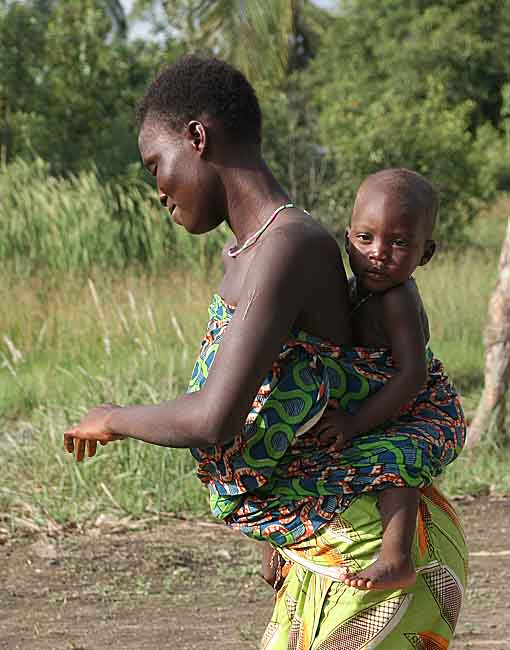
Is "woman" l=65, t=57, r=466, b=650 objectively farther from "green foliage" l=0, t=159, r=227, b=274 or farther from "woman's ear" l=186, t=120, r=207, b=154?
"green foliage" l=0, t=159, r=227, b=274

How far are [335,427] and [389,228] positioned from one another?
0.38 metres

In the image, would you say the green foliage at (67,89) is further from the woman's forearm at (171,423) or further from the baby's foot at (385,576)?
the baby's foot at (385,576)

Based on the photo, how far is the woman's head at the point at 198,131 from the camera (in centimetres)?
200

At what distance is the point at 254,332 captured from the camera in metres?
1.88

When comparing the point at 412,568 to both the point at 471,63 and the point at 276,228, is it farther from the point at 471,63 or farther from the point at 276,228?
the point at 471,63

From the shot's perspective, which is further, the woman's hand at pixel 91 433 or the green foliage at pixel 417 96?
the green foliage at pixel 417 96

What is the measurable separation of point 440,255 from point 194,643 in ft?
27.0

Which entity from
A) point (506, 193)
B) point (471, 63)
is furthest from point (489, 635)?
point (471, 63)

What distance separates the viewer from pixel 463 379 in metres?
8.20

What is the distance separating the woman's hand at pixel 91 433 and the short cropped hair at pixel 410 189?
609mm

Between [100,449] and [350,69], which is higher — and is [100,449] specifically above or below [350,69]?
below

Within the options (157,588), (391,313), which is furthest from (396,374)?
(157,588)

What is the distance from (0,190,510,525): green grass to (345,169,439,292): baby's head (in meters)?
3.68

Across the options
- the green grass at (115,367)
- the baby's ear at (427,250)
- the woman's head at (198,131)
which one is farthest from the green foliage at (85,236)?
the woman's head at (198,131)
